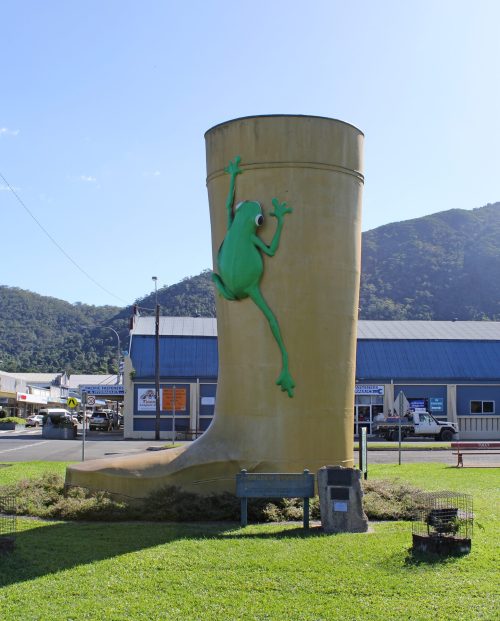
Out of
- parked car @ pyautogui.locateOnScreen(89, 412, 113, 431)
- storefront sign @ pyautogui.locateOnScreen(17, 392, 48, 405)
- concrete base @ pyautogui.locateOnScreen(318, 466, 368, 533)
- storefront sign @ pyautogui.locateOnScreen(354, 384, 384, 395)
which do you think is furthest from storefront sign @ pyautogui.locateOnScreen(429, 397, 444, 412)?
storefront sign @ pyautogui.locateOnScreen(17, 392, 48, 405)

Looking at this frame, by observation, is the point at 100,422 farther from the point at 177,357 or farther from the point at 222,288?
the point at 222,288

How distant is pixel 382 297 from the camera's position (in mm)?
132750

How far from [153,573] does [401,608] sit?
2.65m

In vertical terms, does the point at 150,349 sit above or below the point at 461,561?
above

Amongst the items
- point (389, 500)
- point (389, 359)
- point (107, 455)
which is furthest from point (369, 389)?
point (389, 500)

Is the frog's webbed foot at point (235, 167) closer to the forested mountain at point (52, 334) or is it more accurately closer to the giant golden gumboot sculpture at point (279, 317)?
the giant golden gumboot sculpture at point (279, 317)

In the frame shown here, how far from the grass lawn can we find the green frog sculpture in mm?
3513

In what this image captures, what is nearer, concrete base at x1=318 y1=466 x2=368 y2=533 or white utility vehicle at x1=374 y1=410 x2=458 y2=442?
concrete base at x1=318 y1=466 x2=368 y2=533

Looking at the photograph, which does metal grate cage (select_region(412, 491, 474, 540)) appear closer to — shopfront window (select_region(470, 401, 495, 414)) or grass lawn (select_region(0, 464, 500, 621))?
grass lawn (select_region(0, 464, 500, 621))

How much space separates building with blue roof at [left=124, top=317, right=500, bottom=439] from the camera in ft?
137

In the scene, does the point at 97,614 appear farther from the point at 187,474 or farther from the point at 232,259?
the point at 232,259

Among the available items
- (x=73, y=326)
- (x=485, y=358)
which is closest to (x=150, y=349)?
(x=485, y=358)

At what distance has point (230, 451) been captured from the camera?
1256 centimetres

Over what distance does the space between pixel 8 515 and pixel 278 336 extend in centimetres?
514
